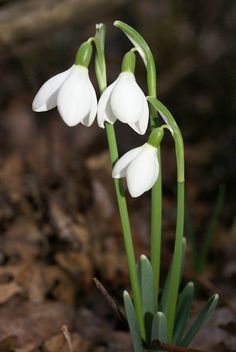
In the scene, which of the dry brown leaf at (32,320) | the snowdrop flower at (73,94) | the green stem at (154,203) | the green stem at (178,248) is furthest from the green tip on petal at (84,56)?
the dry brown leaf at (32,320)

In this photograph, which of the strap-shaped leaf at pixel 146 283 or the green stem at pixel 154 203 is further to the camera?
the strap-shaped leaf at pixel 146 283

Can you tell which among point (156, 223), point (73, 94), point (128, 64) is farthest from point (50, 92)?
point (156, 223)

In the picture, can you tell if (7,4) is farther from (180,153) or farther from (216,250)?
(180,153)

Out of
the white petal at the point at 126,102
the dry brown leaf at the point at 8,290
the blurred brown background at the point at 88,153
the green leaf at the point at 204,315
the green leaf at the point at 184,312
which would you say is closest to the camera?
the white petal at the point at 126,102

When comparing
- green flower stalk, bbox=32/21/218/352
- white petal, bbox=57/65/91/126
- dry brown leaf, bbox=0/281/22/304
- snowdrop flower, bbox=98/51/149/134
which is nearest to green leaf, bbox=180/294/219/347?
green flower stalk, bbox=32/21/218/352

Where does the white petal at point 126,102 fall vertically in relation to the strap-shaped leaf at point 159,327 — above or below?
above

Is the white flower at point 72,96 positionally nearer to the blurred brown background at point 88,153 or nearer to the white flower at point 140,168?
the white flower at point 140,168

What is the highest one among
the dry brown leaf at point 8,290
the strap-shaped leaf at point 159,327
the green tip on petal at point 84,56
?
the green tip on petal at point 84,56

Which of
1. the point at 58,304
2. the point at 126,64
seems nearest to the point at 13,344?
the point at 58,304
